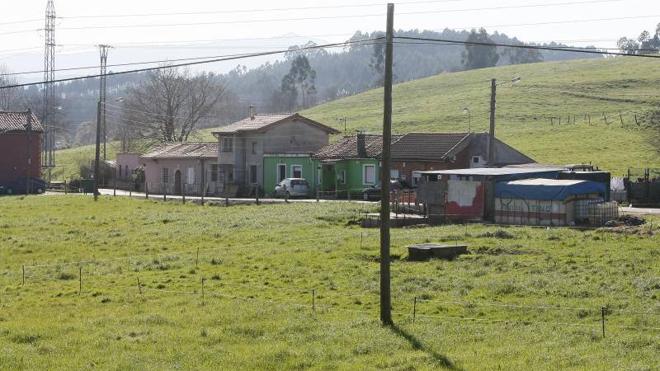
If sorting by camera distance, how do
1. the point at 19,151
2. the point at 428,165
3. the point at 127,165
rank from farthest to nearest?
1. the point at 127,165
2. the point at 19,151
3. the point at 428,165

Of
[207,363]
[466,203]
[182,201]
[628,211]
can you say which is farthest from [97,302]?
[182,201]

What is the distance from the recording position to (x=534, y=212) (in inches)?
1828

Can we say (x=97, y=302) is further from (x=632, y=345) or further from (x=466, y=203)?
(x=466, y=203)

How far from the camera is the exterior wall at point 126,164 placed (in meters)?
96.1

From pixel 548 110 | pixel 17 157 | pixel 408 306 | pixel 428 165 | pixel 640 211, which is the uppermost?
pixel 548 110

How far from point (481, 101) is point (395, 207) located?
265 feet

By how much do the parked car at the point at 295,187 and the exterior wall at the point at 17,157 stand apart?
1197 inches

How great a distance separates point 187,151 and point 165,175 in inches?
133

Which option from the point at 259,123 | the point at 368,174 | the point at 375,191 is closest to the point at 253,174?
the point at 259,123

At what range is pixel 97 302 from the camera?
2636cm

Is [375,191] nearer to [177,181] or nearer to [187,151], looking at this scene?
[177,181]

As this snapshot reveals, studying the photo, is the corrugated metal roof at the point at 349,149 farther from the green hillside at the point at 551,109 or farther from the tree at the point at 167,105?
the tree at the point at 167,105

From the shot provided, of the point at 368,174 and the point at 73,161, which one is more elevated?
the point at 73,161

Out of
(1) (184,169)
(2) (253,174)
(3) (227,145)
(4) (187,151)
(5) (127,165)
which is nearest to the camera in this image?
(2) (253,174)
